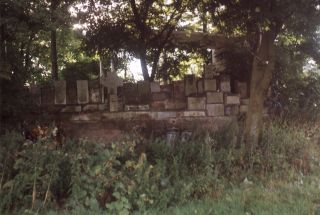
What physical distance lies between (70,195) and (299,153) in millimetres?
3353

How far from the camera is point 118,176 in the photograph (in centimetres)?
444

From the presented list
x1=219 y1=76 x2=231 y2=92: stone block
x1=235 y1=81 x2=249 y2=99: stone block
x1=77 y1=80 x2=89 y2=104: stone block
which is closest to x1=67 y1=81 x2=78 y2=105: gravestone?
x1=77 y1=80 x2=89 y2=104: stone block

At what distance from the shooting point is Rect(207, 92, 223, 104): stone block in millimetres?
8164

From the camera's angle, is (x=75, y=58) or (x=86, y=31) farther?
(x=75, y=58)

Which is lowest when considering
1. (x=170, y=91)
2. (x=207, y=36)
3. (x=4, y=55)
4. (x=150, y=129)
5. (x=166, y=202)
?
(x=166, y=202)

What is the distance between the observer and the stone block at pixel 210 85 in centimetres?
819

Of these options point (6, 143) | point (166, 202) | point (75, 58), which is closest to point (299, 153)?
point (166, 202)

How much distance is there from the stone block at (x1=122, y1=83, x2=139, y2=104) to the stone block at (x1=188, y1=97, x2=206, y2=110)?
3.26ft

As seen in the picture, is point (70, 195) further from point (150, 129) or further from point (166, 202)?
point (150, 129)

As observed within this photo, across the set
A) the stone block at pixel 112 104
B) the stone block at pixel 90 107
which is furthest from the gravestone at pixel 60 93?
the stone block at pixel 112 104

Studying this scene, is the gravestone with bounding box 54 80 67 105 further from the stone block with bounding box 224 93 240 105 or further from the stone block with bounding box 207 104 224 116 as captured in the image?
the stone block with bounding box 224 93 240 105

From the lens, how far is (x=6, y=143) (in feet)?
16.7

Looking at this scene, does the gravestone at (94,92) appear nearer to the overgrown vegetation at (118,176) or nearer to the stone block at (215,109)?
the stone block at (215,109)

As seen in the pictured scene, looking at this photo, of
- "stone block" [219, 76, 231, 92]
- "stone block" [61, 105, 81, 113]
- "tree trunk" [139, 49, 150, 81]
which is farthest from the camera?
"tree trunk" [139, 49, 150, 81]
